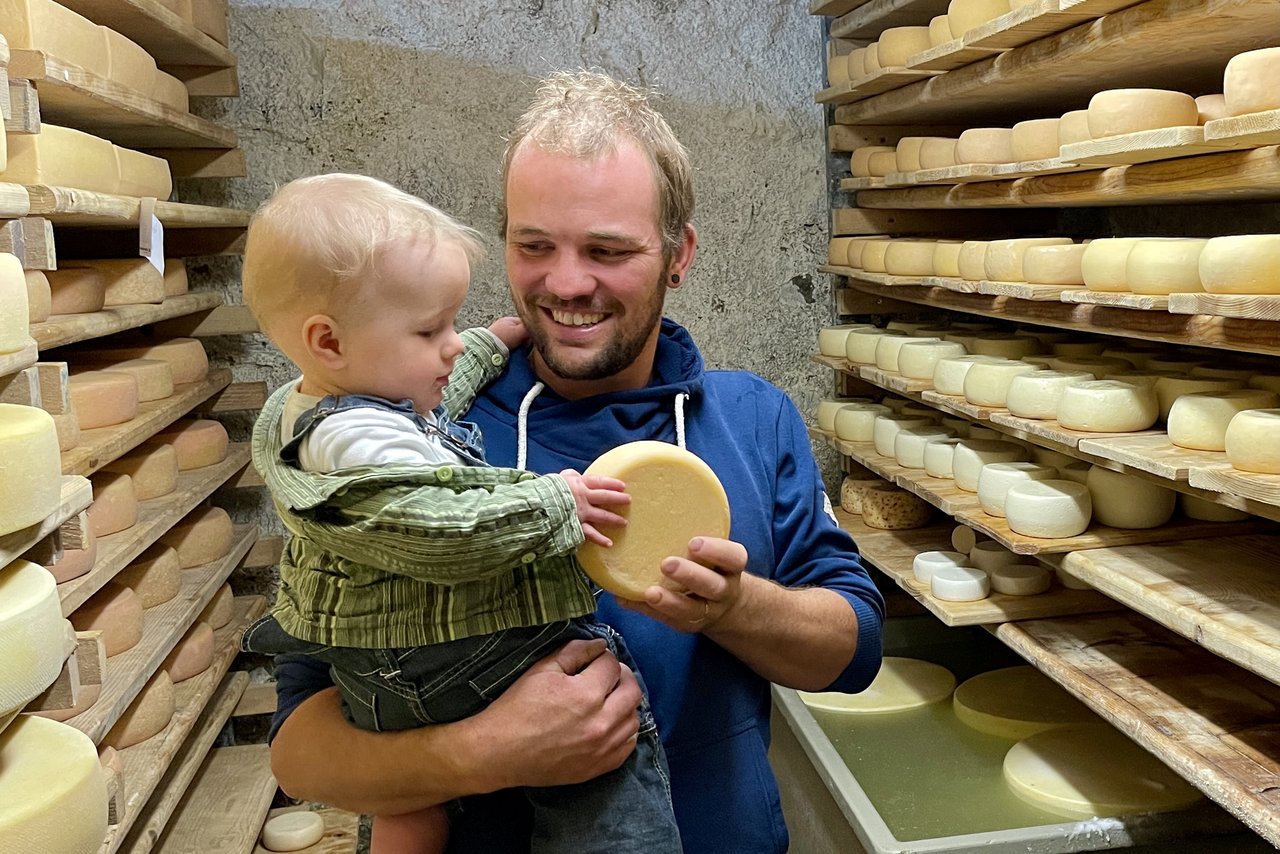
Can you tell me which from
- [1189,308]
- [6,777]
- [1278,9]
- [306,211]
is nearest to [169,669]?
[6,777]

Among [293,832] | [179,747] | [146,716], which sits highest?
[146,716]

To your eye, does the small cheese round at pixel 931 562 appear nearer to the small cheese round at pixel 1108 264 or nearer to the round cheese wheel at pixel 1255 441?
the small cheese round at pixel 1108 264

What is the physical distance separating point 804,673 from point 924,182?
68.2 inches

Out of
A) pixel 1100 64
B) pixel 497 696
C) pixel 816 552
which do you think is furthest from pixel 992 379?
pixel 497 696

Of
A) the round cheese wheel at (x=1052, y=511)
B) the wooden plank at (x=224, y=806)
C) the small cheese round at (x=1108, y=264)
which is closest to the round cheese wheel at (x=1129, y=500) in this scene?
the round cheese wheel at (x=1052, y=511)

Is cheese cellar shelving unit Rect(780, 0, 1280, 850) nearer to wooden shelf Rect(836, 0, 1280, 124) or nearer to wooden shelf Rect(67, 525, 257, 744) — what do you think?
wooden shelf Rect(836, 0, 1280, 124)

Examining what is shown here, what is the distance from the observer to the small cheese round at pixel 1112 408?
216cm

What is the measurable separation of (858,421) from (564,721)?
7.30 feet

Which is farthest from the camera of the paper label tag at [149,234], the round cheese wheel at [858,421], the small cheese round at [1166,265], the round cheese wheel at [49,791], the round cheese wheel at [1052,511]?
the round cheese wheel at [858,421]

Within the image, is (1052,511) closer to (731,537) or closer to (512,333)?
(731,537)

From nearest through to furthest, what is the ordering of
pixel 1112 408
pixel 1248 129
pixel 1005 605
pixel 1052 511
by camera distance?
pixel 1248 129, pixel 1112 408, pixel 1052 511, pixel 1005 605

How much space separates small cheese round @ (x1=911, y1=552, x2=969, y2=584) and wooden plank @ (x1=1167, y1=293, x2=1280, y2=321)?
3.37 feet

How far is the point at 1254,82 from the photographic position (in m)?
1.69

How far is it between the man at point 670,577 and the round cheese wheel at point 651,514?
1.4 inches
